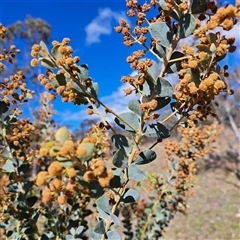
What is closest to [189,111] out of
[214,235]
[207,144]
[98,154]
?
[98,154]

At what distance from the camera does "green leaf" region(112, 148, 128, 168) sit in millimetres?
711

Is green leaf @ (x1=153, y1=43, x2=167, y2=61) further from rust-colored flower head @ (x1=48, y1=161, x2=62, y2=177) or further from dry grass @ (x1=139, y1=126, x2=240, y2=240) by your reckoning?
dry grass @ (x1=139, y1=126, x2=240, y2=240)

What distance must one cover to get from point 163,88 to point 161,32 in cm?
18

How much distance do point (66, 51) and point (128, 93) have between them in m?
0.23

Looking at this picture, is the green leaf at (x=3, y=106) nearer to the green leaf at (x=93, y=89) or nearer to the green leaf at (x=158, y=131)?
the green leaf at (x=93, y=89)

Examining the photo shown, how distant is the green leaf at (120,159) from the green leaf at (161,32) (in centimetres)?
36

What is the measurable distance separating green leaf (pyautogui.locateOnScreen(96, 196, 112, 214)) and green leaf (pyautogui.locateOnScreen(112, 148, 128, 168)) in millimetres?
109

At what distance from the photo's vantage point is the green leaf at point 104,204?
74 centimetres

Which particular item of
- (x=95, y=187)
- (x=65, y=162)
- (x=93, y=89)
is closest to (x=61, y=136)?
(x=65, y=162)

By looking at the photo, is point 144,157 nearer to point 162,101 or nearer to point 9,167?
point 162,101

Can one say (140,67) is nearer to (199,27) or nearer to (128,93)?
(128,93)

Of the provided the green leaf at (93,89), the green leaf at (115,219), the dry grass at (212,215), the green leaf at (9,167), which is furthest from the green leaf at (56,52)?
the dry grass at (212,215)

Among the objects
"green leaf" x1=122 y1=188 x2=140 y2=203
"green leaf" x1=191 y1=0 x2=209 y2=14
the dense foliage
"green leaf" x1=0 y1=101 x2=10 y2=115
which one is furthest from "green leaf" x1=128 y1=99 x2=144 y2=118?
"green leaf" x1=0 y1=101 x2=10 y2=115

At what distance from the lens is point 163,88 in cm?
77
